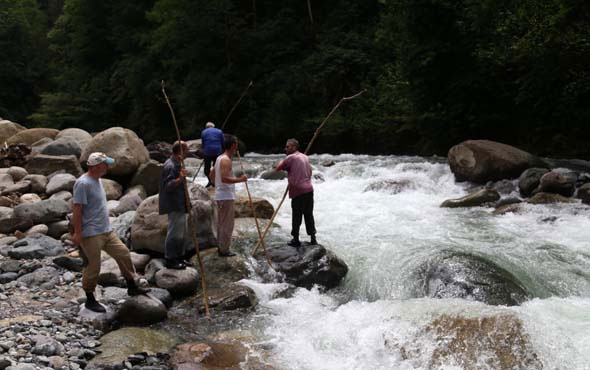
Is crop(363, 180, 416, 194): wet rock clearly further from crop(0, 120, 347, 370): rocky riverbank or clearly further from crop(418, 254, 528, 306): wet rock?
crop(418, 254, 528, 306): wet rock

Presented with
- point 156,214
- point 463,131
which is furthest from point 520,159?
point 156,214

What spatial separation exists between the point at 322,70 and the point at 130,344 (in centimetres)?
2014

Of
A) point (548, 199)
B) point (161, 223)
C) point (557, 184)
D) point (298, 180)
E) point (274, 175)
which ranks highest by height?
point (298, 180)

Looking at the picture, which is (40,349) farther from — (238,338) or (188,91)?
(188,91)

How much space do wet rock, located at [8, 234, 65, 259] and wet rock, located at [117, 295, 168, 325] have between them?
2912mm

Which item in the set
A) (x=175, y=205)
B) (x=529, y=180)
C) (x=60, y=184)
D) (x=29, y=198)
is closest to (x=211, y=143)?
(x=60, y=184)

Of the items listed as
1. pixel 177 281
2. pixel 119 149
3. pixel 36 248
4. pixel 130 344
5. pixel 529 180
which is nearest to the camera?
pixel 130 344

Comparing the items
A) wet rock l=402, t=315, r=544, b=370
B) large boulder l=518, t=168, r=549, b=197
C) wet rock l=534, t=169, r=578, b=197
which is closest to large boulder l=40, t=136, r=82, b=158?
large boulder l=518, t=168, r=549, b=197

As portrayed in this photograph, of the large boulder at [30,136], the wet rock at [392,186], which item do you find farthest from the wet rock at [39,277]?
the large boulder at [30,136]

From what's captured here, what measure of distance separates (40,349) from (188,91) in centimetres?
2308

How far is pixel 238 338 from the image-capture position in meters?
6.21

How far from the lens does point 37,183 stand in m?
12.6

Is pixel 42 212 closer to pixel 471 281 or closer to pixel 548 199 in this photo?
pixel 471 281

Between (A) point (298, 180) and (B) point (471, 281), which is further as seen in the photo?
(A) point (298, 180)
